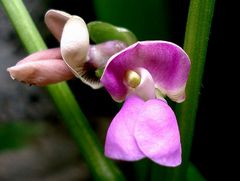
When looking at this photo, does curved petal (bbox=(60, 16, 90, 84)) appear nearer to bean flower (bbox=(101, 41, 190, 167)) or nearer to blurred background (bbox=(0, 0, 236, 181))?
bean flower (bbox=(101, 41, 190, 167))

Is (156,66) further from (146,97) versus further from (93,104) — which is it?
(93,104)

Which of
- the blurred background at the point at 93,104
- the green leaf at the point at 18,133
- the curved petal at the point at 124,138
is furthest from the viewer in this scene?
the green leaf at the point at 18,133

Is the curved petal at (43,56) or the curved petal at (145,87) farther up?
the curved petal at (43,56)

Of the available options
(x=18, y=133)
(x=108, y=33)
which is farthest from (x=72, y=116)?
(x=18, y=133)

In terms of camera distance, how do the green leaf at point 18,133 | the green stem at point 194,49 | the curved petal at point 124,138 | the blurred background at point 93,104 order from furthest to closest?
the green leaf at point 18,133, the blurred background at point 93,104, the green stem at point 194,49, the curved petal at point 124,138

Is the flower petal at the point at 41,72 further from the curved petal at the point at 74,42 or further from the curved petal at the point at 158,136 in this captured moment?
the curved petal at the point at 158,136

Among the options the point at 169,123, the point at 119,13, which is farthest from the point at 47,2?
the point at 169,123

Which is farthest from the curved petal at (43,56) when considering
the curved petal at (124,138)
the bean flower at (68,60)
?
the curved petal at (124,138)

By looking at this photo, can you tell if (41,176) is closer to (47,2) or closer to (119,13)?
(47,2)
